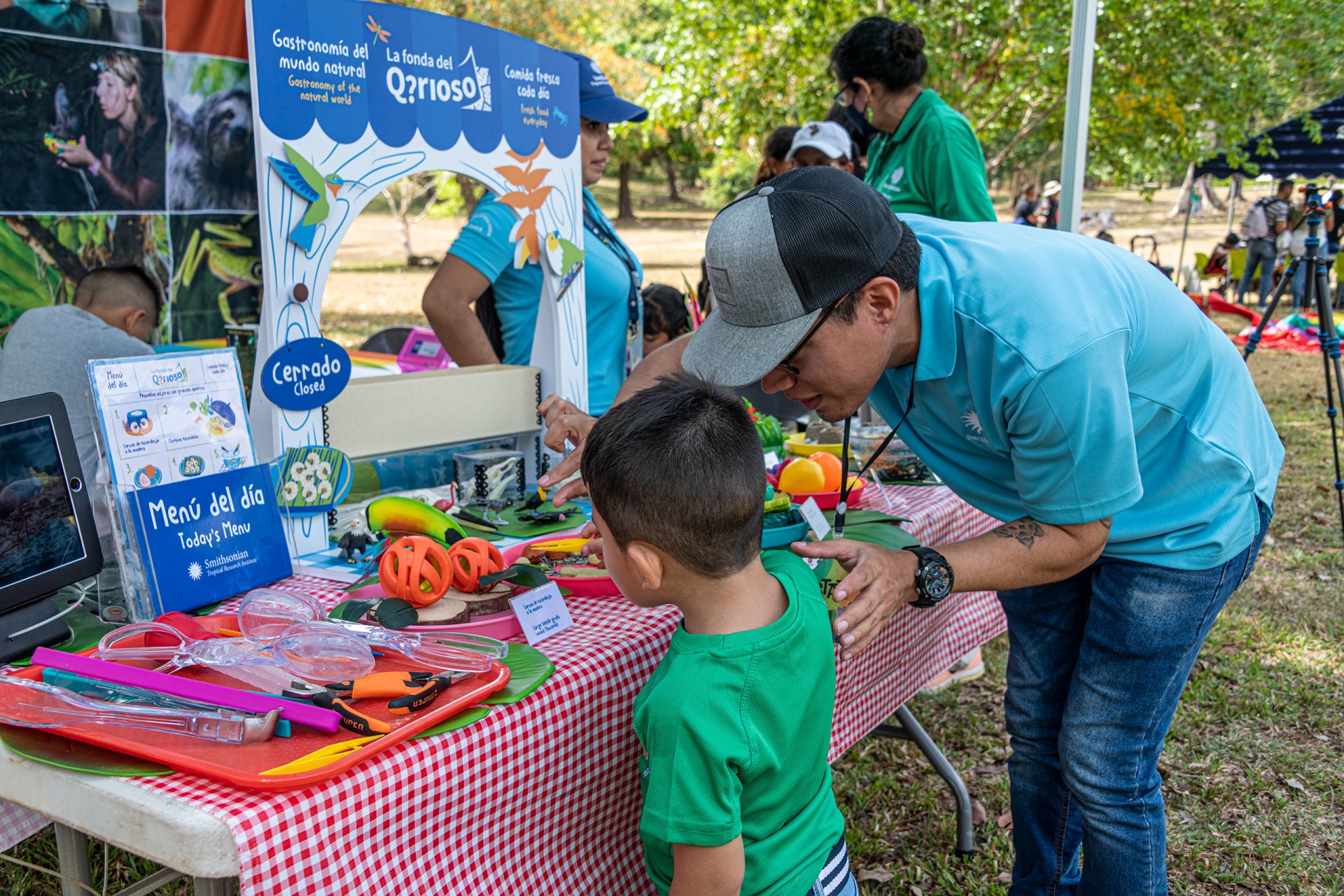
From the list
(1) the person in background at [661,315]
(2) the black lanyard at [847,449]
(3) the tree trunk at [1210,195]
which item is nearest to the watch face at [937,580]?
(2) the black lanyard at [847,449]

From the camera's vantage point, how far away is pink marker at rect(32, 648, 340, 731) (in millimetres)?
1141

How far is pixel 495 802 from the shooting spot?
1266mm

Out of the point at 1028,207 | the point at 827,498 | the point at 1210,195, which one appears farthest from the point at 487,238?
the point at 1210,195

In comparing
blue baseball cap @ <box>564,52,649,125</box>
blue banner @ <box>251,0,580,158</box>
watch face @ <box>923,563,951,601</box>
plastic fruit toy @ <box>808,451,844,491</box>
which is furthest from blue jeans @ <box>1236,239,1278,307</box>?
watch face @ <box>923,563,951,601</box>

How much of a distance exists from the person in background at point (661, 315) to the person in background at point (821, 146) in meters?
0.79

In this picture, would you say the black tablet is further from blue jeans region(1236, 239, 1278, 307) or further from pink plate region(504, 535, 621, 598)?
blue jeans region(1236, 239, 1278, 307)

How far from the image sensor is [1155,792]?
1.75 m

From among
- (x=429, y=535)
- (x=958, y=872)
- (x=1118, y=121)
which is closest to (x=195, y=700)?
(x=429, y=535)

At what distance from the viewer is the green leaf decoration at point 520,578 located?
5.26ft

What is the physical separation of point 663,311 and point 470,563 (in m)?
2.90

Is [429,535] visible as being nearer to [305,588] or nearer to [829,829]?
[305,588]

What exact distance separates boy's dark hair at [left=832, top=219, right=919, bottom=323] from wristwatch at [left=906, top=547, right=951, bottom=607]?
0.37m

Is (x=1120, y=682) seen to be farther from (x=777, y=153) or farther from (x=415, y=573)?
(x=777, y=153)

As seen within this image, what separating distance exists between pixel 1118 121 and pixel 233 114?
26.8 feet
